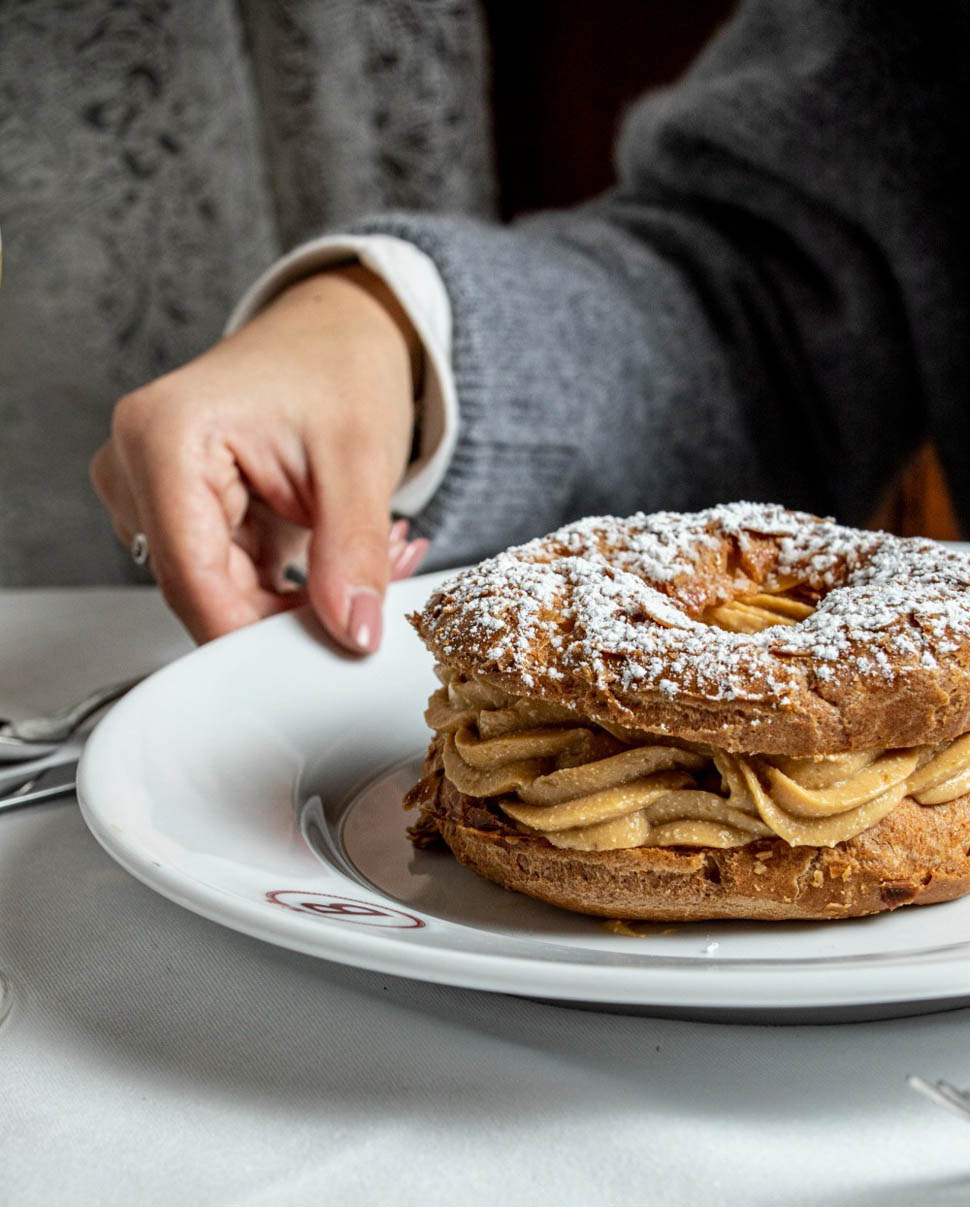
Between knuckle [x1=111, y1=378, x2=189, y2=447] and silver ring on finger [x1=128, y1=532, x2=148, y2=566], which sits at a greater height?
knuckle [x1=111, y1=378, x2=189, y2=447]

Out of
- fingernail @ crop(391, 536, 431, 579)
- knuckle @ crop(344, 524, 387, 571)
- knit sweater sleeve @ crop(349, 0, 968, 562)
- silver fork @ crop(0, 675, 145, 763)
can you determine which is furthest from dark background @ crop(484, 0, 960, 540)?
silver fork @ crop(0, 675, 145, 763)

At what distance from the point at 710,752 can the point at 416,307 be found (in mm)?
1023

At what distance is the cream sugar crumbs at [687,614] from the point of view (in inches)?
29.9

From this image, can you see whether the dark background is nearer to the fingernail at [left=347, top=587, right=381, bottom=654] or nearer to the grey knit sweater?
the grey knit sweater

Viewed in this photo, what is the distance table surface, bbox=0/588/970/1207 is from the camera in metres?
0.58

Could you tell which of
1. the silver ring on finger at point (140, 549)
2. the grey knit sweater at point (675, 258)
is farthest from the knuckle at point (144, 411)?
the grey knit sweater at point (675, 258)

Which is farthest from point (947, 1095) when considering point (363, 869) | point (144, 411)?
point (144, 411)

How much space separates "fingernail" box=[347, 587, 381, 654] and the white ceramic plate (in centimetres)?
2

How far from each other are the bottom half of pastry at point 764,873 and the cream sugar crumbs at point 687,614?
0.34 feet

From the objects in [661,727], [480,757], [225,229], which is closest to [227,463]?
[480,757]

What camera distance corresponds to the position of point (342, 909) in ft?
2.37

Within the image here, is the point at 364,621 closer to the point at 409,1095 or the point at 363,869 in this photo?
the point at 363,869

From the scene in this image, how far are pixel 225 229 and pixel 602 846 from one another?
8.82ft

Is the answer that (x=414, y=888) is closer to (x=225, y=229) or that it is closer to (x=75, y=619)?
(x=75, y=619)
